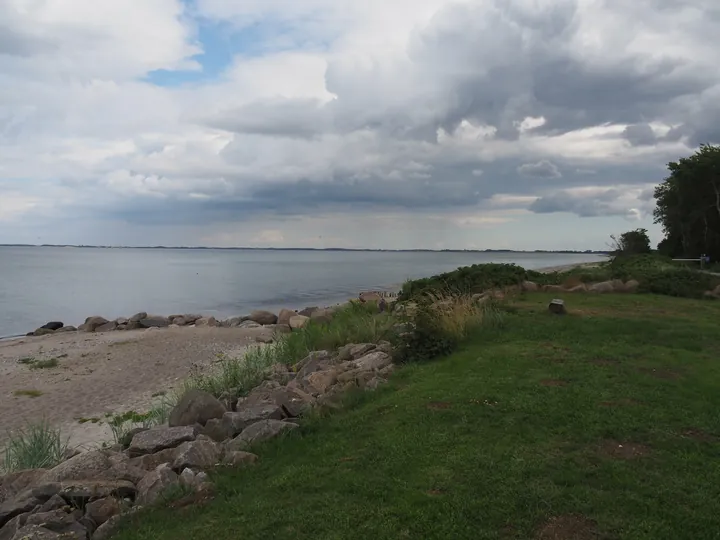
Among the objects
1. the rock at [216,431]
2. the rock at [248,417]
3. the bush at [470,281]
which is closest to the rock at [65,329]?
the bush at [470,281]

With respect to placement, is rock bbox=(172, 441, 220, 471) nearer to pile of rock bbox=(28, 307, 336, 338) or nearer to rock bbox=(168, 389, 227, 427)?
rock bbox=(168, 389, 227, 427)

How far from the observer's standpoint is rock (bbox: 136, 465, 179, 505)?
5.82 m

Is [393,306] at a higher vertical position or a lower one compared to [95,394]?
higher

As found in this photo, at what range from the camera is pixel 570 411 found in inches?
277

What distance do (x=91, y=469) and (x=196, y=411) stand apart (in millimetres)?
1917

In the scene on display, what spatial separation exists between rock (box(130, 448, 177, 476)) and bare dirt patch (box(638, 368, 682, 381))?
20.9ft

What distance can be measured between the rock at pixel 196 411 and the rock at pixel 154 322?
22.4m

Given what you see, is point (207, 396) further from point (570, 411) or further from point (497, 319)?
point (497, 319)

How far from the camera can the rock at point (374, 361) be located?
1038 cm

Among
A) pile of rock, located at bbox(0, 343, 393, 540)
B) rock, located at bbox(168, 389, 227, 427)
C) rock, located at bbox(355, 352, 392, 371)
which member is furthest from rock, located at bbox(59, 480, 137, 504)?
rock, located at bbox(355, 352, 392, 371)

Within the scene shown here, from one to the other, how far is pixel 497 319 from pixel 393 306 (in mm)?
6221

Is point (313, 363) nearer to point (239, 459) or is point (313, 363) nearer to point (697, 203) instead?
→ point (239, 459)

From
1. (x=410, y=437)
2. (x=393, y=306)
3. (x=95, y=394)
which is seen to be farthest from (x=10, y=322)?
(x=410, y=437)

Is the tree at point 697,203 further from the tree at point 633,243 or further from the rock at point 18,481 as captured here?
the rock at point 18,481
